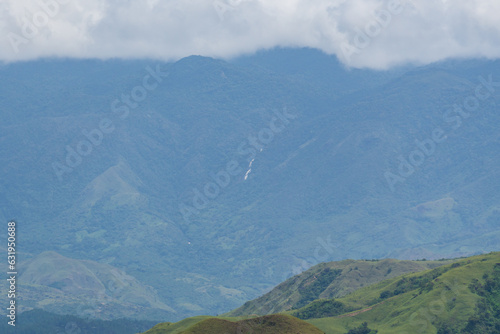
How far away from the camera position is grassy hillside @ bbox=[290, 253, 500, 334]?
144m

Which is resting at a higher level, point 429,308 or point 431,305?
point 431,305

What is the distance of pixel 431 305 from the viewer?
5837 inches

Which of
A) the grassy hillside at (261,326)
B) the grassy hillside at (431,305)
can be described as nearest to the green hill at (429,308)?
the grassy hillside at (431,305)

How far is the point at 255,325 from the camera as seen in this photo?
96.4 meters

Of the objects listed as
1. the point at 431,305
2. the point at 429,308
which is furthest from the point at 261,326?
the point at 431,305

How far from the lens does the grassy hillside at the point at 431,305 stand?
144 metres

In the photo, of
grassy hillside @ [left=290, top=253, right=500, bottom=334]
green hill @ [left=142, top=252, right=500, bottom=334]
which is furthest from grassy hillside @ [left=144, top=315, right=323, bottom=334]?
grassy hillside @ [left=290, top=253, right=500, bottom=334]

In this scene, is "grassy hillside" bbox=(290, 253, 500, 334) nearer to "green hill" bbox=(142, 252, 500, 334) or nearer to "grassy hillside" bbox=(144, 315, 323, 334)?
"green hill" bbox=(142, 252, 500, 334)

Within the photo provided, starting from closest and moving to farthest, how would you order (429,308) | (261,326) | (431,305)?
(261,326), (429,308), (431,305)

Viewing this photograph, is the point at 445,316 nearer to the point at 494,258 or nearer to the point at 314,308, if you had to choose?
the point at 494,258

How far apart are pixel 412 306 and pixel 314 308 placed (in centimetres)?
2776

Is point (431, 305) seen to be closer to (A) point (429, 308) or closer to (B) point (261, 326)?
(A) point (429, 308)

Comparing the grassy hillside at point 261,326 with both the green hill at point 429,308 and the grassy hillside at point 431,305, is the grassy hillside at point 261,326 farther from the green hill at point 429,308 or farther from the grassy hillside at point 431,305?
the grassy hillside at point 431,305

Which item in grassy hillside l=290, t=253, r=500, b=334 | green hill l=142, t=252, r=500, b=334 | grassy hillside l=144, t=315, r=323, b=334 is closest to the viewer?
grassy hillside l=144, t=315, r=323, b=334
